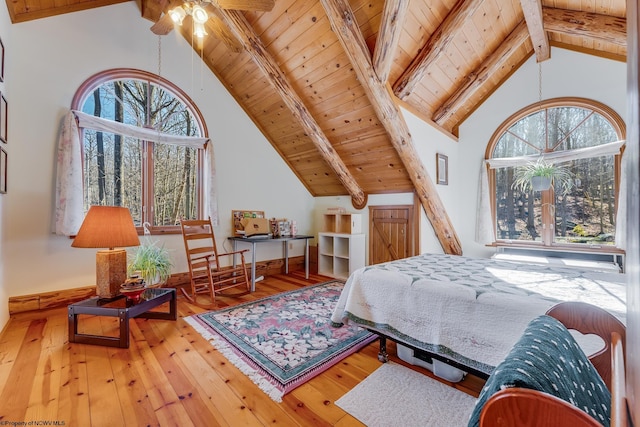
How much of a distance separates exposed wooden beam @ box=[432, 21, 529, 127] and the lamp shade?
Result: 3842 millimetres

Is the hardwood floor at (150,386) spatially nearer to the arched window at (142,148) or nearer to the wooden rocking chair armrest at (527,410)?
the wooden rocking chair armrest at (527,410)

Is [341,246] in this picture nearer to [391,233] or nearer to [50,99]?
[391,233]

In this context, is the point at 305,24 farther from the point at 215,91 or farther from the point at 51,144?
the point at 51,144

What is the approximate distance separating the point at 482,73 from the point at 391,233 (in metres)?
2.37

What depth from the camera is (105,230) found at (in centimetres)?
206

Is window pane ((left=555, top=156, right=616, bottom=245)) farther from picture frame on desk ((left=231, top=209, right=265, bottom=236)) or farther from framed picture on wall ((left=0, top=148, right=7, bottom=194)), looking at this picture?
framed picture on wall ((left=0, top=148, right=7, bottom=194))

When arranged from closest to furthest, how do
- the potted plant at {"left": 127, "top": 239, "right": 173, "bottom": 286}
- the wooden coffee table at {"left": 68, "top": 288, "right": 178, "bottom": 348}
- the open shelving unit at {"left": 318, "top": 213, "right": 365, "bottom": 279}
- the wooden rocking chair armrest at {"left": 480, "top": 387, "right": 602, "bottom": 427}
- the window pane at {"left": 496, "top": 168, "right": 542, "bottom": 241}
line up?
the wooden rocking chair armrest at {"left": 480, "top": 387, "right": 602, "bottom": 427} → the wooden coffee table at {"left": 68, "top": 288, "right": 178, "bottom": 348} → the potted plant at {"left": 127, "top": 239, "right": 173, "bottom": 286} → the window pane at {"left": 496, "top": 168, "right": 542, "bottom": 241} → the open shelving unit at {"left": 318, "top": 213, "right": 365, "bottom": 279}

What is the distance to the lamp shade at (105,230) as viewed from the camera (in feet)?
6.61

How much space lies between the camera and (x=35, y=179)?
256cm

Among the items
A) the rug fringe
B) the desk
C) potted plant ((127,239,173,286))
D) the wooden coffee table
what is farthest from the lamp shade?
the desk

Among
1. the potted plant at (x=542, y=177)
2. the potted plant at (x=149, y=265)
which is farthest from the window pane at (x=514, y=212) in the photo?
the potted plant at (x=149, y=265)

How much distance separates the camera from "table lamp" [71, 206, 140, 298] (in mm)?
2026

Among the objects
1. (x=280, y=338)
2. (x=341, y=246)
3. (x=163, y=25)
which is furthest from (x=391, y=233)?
(x=163, y=25)

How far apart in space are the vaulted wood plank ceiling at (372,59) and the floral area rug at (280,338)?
211 centimetres
